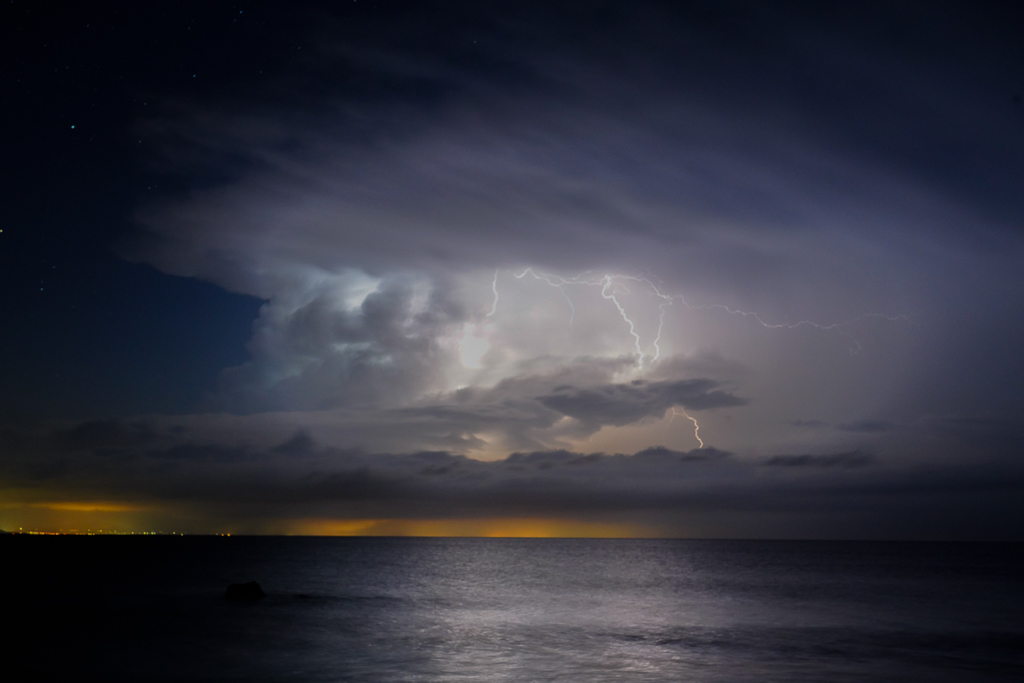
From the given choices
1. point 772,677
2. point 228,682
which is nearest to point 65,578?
point 228,682

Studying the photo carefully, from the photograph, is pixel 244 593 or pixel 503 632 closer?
pixel 503 632

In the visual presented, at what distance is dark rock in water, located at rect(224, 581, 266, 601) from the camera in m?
56.3

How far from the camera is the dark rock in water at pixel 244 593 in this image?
56.3 meters

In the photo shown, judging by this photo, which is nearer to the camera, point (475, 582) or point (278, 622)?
point (278, 622)

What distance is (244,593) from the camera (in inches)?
2237

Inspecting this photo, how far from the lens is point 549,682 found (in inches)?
1043

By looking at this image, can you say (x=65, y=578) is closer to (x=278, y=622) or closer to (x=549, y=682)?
(x=278, y=622)

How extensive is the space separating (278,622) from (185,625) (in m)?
5.34

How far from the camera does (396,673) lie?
28359 mm

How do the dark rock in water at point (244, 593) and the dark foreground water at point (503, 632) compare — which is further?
the dark rock in water at point (244, 593)

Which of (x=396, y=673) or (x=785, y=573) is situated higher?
(x=396, y=673)

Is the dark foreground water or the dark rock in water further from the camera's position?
the dark rock in water

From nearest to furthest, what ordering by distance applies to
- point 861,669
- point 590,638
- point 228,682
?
point 228,682 → point 861,669 → point 590,638

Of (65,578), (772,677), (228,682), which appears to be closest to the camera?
(228,682)
